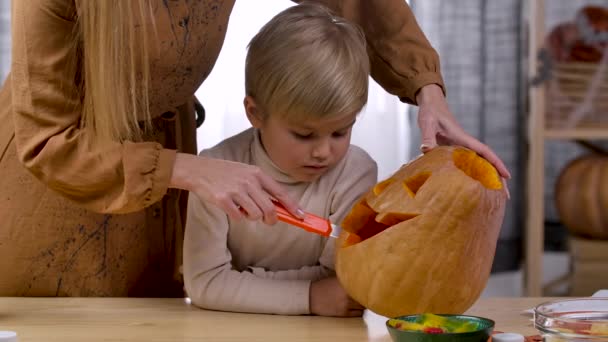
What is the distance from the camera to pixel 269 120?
1287 mm

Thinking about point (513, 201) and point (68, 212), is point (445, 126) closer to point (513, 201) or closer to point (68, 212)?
point (68, 212)

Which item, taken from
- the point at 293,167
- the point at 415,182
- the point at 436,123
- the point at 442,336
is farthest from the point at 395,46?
the point at 442,336

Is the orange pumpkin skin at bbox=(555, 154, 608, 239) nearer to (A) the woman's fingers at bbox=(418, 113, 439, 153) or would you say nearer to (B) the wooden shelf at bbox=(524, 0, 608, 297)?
(B) the wooden shelf at bbox=(524, 0, 608, 297)

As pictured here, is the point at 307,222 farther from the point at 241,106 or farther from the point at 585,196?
the point at 585,196

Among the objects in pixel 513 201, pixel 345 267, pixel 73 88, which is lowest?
pixel 513 201

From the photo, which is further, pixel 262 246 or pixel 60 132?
pixel 262 246

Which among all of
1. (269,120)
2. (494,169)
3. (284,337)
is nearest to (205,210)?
(269,120)

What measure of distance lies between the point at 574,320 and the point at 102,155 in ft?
1.89

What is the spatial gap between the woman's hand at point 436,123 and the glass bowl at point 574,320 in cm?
32

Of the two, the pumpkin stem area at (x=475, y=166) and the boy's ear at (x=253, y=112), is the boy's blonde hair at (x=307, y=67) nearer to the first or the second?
the boy's ear at (x=253, y=112)

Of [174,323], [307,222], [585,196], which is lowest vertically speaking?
[585,196]

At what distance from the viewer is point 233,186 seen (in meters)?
1.11

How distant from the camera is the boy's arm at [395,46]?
139 cm

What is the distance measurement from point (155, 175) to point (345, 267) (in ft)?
0.81
